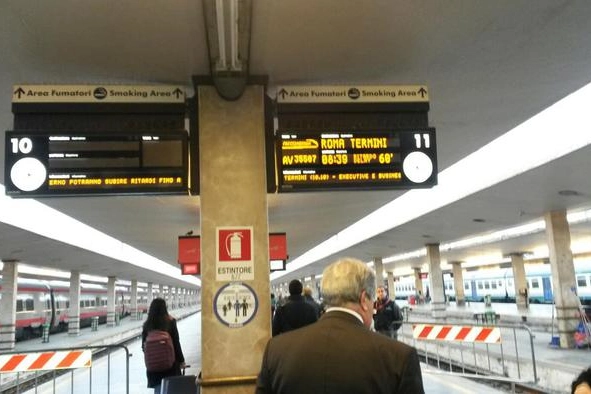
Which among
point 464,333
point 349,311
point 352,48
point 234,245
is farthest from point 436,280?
point 349,311

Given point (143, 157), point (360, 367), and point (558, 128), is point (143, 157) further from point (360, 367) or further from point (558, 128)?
point (558, 128)

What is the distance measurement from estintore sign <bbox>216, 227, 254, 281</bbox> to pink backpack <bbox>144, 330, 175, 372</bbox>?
82.4 inches

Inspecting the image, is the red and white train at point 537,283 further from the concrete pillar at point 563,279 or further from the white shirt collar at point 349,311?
the white shirt collar at point 349,311

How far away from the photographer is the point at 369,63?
5.68 metres

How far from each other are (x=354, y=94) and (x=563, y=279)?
16075mm

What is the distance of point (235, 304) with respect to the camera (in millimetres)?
5344

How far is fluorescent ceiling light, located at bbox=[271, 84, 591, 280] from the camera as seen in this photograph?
34.6 feet

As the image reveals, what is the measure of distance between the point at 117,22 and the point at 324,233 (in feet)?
67.9

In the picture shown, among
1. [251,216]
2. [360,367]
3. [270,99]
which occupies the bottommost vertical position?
[360,367]

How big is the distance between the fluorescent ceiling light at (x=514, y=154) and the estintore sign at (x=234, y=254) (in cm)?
355

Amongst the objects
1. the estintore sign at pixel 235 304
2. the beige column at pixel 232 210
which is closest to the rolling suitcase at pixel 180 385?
the beige column at pixel 232 210

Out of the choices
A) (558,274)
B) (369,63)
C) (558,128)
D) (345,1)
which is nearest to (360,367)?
(345,1)

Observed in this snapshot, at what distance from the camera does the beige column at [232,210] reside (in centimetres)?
523

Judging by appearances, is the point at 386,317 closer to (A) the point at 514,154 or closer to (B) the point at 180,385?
(A) the point at 514,154
